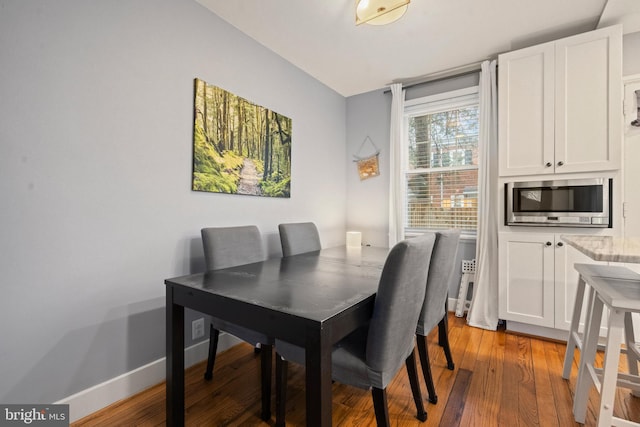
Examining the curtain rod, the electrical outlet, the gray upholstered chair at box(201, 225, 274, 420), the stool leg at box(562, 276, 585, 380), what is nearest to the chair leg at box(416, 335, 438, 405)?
the gray upholstered chair at box(201, 225, 274, 420)

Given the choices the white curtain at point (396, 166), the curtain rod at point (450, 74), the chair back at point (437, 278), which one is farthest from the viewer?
the white curtain at point (396, 166)

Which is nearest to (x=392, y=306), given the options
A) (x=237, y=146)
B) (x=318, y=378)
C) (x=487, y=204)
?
(x=318, y=378)

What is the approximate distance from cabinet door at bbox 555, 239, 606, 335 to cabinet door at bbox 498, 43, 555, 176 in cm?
66

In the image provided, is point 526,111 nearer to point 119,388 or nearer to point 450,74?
point 450,74

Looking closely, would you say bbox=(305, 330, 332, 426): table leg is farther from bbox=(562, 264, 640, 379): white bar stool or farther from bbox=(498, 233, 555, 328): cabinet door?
bbox=(498, 233, 555, 328): cabinet door

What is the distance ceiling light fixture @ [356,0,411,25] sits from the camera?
1605mm

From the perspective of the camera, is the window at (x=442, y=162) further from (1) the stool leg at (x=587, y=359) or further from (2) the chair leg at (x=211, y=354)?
(2) the chair leg at (x=211, y=354)

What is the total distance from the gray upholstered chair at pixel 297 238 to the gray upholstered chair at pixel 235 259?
281 mm

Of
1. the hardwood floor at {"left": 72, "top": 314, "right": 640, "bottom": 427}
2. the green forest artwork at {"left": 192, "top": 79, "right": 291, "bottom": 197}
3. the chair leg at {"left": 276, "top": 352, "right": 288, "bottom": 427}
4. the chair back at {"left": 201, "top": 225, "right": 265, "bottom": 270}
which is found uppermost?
the green forest artwork at {"left": 192, "top": 79, "right": 291, "bottom": 197}

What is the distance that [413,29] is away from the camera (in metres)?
2.29

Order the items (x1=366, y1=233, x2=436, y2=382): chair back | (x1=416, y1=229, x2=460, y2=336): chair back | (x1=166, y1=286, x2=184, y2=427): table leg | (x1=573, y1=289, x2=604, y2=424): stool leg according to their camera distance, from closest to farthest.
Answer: (x1=366, y1=233, x2=436, y2=382): chair back, (x1=166, y1=286, x2=184, y2=427): table leg, (x1=573, y1=289, x2=604, y2=424): stool leg, (x1=416, y1=229, x2=460, y2=336): chair back

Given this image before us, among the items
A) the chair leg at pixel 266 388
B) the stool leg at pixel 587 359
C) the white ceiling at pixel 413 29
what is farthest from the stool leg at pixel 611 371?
the white ceiling at pixel 413 29

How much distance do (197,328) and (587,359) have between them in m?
2.26

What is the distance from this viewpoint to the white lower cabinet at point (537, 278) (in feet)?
7.30
